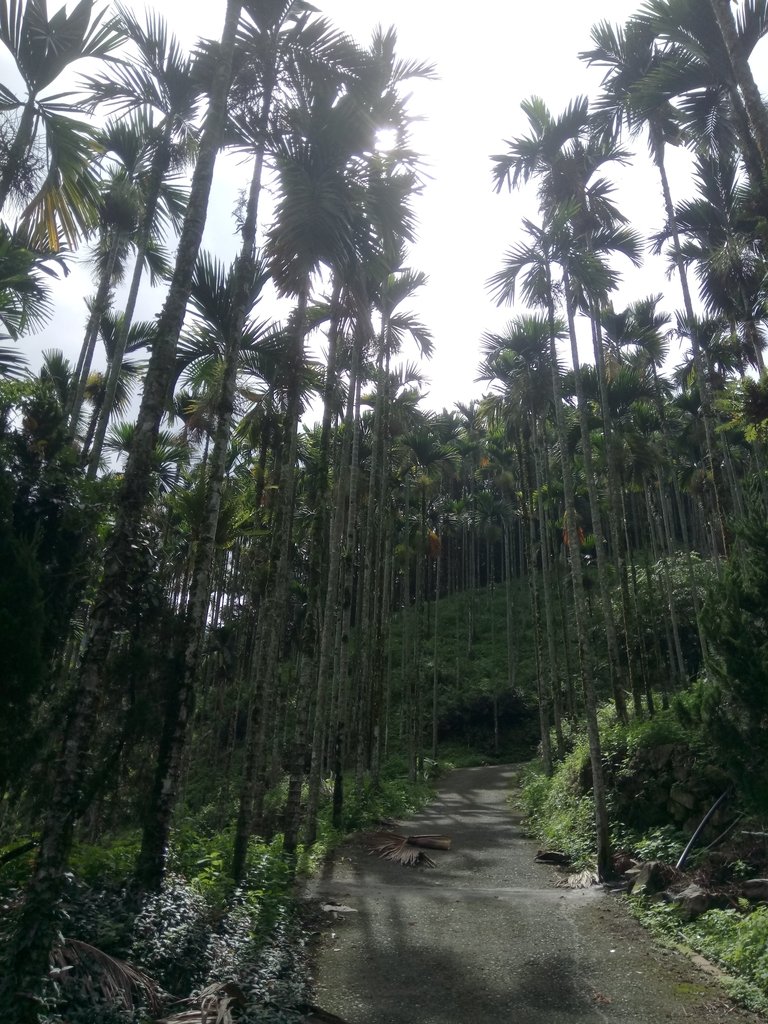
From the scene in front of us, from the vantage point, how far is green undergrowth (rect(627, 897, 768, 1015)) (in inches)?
252

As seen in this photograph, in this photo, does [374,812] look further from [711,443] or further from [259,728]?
[711,443]

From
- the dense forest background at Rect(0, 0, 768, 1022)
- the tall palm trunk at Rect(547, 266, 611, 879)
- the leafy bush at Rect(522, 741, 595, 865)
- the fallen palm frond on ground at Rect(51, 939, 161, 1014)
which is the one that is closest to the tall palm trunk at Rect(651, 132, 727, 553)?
the dense forest background at Rect(0, 0, 768, 1022)

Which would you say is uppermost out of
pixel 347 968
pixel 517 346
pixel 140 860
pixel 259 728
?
pixel 517 346

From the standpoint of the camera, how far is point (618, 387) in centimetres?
2045

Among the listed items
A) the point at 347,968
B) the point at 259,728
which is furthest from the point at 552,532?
the point at 347,968

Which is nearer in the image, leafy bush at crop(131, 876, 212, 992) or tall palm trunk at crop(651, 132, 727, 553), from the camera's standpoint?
leafy bush at crop(131, 876, 212, 992)

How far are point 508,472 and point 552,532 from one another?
470 centimetres

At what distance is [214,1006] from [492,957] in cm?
380

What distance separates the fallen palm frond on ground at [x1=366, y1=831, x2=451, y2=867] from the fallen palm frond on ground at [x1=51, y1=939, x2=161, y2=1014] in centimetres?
861

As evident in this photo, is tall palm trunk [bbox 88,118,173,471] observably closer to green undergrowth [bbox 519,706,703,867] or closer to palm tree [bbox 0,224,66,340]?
palm tree [bbox 0,224,66,340]

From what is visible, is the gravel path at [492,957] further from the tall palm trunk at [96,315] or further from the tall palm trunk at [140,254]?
the tall palm trunk at [96,315]

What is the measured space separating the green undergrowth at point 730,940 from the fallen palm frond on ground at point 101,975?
5186 mm

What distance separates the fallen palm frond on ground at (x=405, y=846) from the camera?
1306 centimetres

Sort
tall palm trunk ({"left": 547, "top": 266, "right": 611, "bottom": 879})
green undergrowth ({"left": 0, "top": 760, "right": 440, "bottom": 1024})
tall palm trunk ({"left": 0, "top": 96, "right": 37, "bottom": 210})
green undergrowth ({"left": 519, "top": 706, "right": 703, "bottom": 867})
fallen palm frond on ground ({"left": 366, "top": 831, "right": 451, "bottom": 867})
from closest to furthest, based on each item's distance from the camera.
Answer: green undergrowth ({"left": 0, "top": 760, "right": 440, "bottom": 1024}), tall palm trunk ({"left": 0, "top": 96, "right": 37, "bottom": 210}), tall palm trunk ({"left": 547, "top": 266, "right": 611, "bottom": 879}), green undergrowth ({"left": 519, "top": 706, "right": 703, "bottom": 867}), fallen palm frond on ground ({"left": 366, "top": 831, "right": 451, "bottom": 867})
